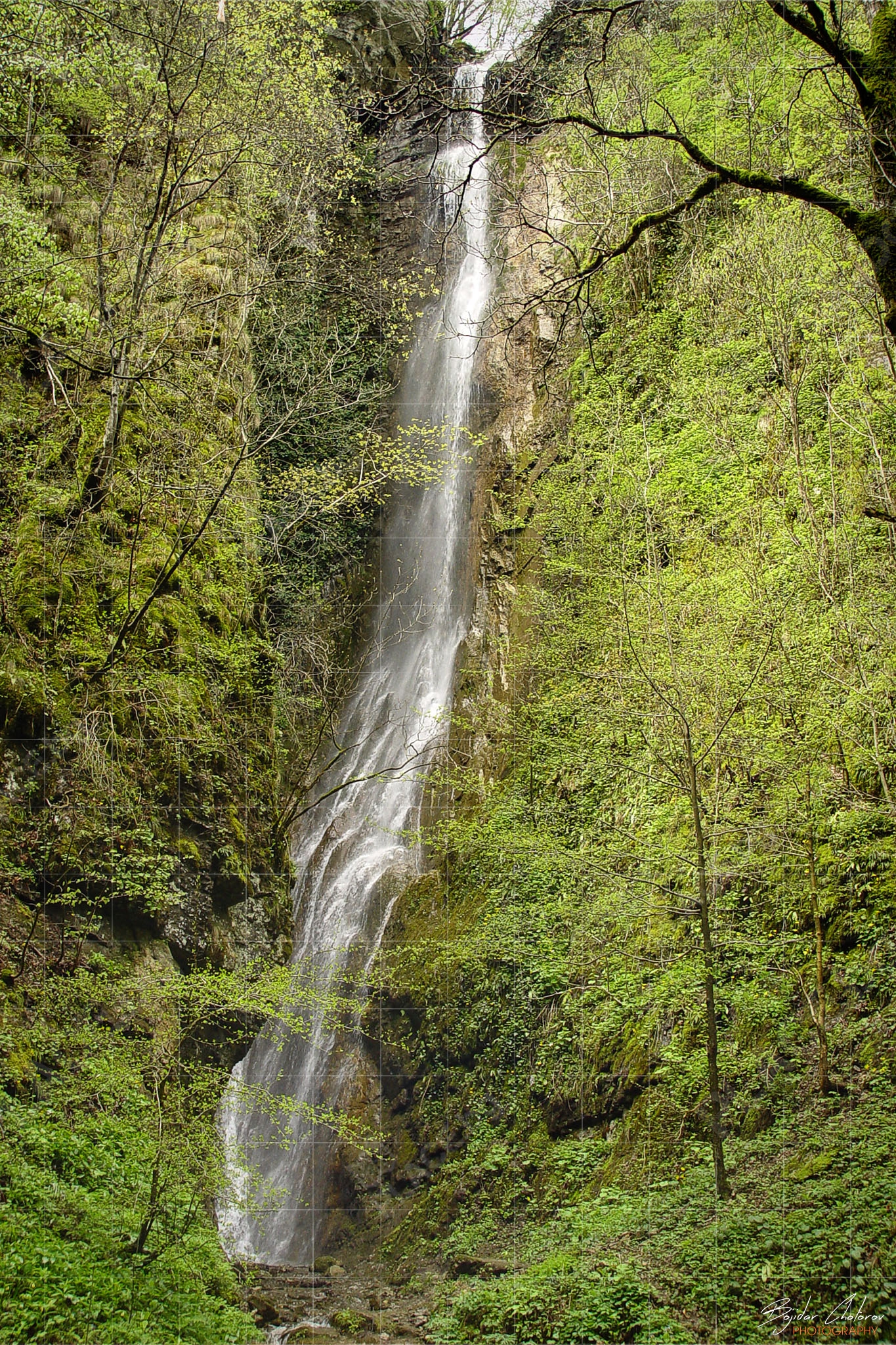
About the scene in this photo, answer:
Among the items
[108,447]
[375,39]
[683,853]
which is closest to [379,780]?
[683,853]

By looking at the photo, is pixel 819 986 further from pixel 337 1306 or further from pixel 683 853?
pixel 337 1306

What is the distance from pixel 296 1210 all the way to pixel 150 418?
31.9 feet

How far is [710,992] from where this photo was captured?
A: 5047 mm

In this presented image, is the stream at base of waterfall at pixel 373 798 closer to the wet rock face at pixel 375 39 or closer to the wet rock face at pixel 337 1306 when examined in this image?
the wet rock face at pixel 337 1306

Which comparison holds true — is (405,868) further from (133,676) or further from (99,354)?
(99,354)

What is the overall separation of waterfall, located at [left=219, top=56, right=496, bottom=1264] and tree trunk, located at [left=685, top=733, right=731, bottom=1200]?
129 inches

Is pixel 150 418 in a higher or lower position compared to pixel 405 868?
higher

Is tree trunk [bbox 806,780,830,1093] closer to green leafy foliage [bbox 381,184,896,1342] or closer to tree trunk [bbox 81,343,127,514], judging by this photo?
green leafy foliage [bbox 381,184,896,1342]

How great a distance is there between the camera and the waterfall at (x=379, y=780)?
1022 cm

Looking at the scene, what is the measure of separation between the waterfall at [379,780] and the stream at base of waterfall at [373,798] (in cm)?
3

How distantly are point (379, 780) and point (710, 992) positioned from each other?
8.58 meters

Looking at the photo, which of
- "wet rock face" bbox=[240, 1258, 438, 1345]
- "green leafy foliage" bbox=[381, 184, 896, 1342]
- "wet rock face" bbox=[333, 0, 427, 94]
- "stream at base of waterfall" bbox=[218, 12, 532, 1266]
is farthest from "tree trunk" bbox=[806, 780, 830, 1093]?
"wet rock face" bbox=[333, 0, 427, 94]

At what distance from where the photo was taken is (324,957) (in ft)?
37.2

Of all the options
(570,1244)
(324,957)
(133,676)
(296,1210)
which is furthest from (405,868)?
(570,1244)
